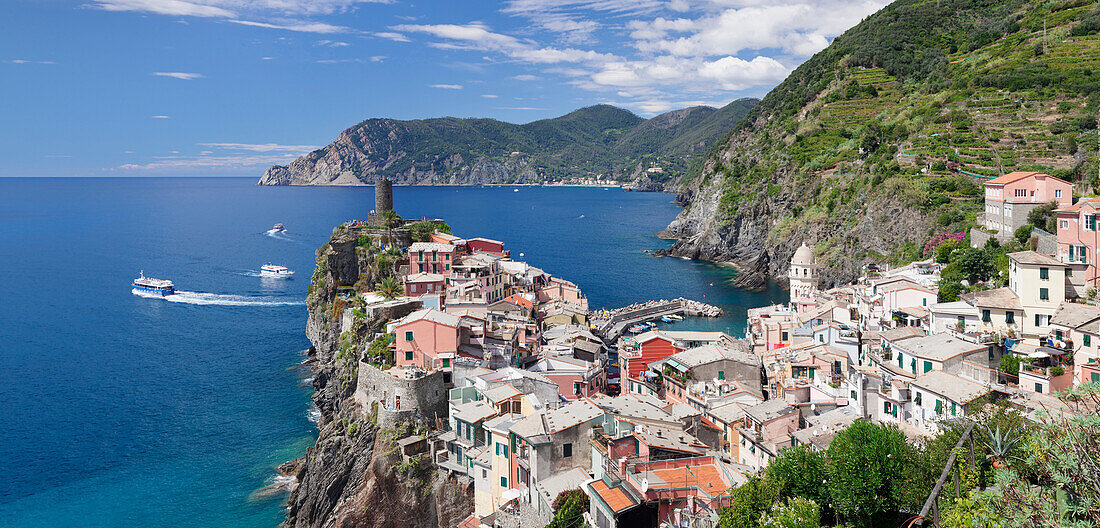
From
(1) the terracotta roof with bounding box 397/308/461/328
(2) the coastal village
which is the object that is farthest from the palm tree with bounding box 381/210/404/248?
(1) the terracotta roof with bounding box 397/308/461/328

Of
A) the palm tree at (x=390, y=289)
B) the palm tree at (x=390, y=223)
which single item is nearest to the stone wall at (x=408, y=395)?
the palm tree at (x=390, y=289)

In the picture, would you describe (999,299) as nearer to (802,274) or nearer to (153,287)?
(802,274)

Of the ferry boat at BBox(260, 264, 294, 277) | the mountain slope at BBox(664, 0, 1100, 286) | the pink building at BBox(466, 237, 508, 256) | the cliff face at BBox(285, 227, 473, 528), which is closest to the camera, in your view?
the cliff face at BBox(285, 227, 473, 528)

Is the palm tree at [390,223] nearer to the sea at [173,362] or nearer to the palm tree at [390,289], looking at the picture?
the palm tree at [390,289]

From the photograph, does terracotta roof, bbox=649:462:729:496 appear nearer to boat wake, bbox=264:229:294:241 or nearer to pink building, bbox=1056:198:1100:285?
pink building, bbox=1056:198:1100:285

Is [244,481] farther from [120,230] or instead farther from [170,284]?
[120,230]

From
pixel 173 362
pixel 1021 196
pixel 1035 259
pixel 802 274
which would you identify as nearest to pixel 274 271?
pixel 173 362
